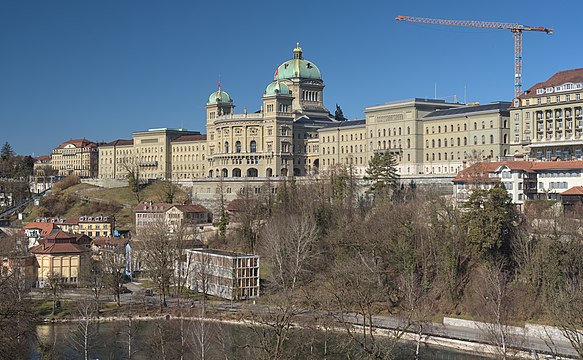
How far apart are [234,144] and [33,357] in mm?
68976

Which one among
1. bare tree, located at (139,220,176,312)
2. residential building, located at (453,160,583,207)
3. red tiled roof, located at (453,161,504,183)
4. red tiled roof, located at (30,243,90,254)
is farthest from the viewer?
red tiled roof, located at (453,161,504,183)

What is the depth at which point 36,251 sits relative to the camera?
6819cm

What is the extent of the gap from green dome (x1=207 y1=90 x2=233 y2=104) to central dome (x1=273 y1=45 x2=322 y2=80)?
25.8 feet

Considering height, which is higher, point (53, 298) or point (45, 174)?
point (45, 174)

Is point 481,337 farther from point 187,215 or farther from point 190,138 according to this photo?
point 190,138

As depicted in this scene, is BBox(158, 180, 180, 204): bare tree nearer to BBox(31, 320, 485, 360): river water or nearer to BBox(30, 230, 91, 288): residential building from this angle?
BBox(30, 230, 91, 288): residential building

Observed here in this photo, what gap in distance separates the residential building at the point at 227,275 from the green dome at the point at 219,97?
58853 millimetres

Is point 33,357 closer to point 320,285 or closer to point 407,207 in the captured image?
point 320,285

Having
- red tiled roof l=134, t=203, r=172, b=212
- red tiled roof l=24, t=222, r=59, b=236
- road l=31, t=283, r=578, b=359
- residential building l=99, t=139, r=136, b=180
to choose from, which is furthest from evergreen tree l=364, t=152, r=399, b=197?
residential building l=99, t=139, r=136, b=180

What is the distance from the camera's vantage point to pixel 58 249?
6781cm

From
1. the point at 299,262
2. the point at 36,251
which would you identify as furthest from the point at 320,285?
the point at 36,251

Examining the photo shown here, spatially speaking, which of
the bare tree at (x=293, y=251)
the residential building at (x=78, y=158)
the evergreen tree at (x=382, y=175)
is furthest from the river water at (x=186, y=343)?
the residential building at (x=78, y=158)

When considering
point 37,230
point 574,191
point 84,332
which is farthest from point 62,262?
point 574,191

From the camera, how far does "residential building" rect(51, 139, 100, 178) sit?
526ft
